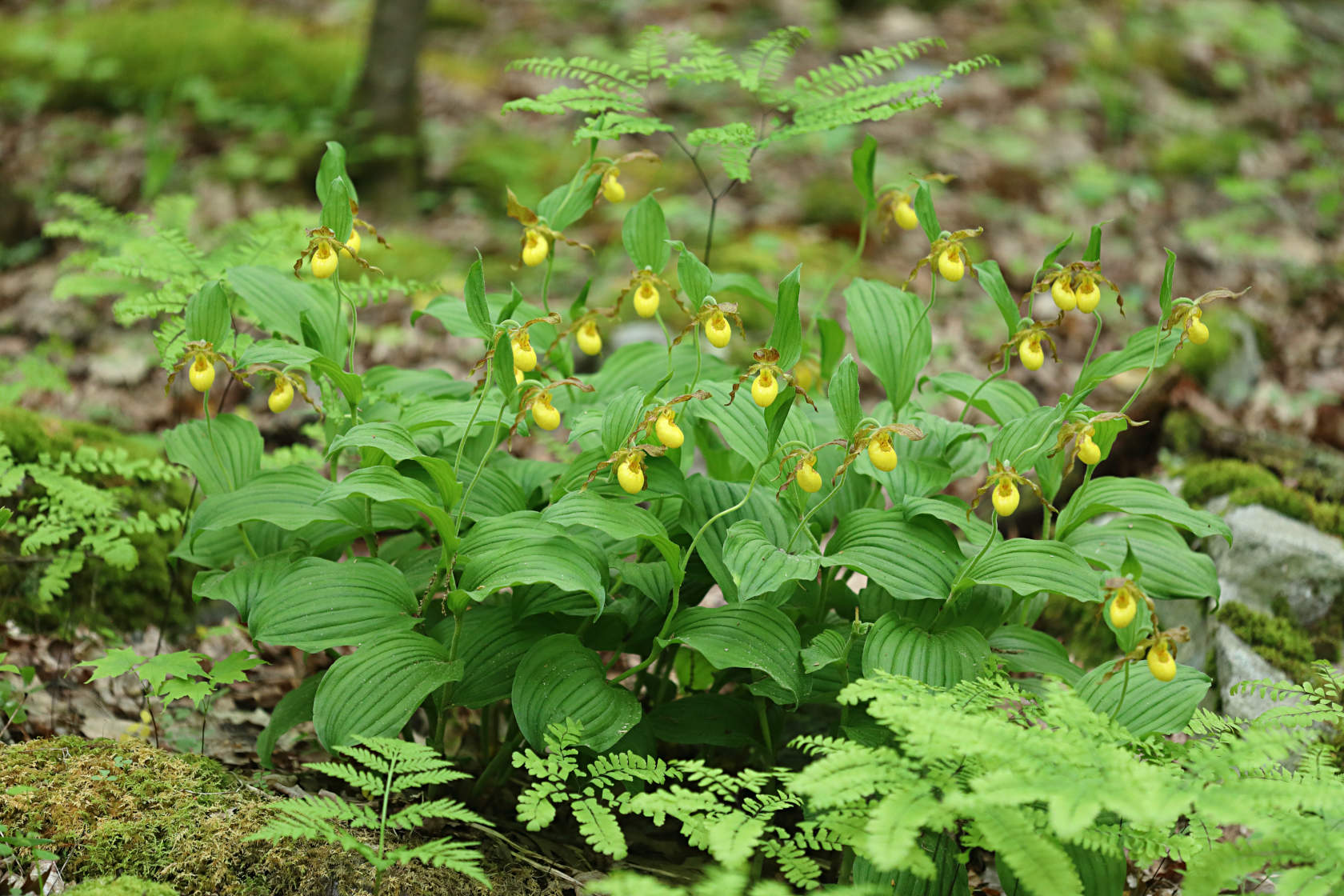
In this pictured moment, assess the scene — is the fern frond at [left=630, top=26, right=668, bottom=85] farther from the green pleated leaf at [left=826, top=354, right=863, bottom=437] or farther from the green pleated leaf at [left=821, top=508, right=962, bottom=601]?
the green pleated leaf at [left=821, top=508, right=962, bottom=601]

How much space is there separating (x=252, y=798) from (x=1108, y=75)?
7401 mm

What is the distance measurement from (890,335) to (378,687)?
4.27ft

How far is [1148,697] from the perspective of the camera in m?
1.91

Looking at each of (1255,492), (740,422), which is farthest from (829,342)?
(1255,492)

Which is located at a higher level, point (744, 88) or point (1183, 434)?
point (744, 88)

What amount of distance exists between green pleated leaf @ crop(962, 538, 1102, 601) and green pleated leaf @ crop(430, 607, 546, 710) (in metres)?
0.88

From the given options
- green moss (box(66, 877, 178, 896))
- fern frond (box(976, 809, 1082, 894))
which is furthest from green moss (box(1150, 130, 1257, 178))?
green moss (box(66, 877, 178, 896))

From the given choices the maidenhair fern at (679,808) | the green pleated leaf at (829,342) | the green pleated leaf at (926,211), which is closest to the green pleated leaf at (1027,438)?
the green pleated leaf at (926,211)

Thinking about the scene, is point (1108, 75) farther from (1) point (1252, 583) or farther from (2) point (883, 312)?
(2) point (883, 312)

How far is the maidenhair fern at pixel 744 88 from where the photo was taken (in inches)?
87.6

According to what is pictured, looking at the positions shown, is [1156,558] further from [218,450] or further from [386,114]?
[386,114]

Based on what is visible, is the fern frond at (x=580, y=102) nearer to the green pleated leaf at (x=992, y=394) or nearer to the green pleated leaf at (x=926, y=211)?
the green pleated leaf at (x=926, y=211)

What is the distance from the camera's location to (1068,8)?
8070 mm

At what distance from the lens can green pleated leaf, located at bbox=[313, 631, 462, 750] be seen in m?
1.80
